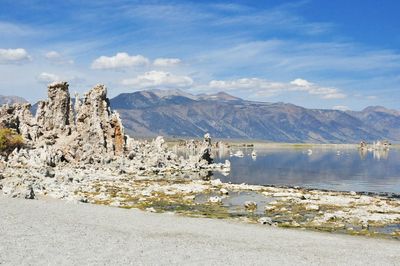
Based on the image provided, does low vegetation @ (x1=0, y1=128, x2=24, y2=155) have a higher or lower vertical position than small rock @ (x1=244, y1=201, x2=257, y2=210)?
higher

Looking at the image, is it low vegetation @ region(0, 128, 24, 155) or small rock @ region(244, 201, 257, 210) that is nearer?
small rock @ region(244, 201, 257, 210)

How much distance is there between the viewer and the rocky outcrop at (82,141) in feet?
360

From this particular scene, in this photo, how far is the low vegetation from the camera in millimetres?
116875

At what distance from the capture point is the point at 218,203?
65.0m

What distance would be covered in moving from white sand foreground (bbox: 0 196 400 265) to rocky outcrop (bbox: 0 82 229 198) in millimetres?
61015

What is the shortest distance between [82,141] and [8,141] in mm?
18497

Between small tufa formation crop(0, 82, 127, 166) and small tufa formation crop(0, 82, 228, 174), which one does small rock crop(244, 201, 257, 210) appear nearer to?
small tufa formation crop(0, 82, 228, 174)

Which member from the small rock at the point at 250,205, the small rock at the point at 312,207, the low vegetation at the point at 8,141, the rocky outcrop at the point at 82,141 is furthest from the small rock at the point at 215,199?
the low vegetation at the point at 8,141

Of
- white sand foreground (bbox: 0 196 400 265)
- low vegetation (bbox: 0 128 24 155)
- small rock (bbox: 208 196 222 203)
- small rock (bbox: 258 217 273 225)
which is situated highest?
low vegetation (bbox: 0 128 24 155)

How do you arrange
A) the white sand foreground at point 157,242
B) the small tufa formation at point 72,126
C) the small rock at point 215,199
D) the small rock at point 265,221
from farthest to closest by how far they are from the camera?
1. the small tufa formation at point 72,126
2. the small rock at point 215,199
3. the small rock at point 265,221
4. the white sand foreground at point 157,242

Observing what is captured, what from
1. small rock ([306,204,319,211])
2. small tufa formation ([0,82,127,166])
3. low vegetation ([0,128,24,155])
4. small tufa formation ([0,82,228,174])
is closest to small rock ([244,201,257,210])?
small rock ([306,204,319,211])

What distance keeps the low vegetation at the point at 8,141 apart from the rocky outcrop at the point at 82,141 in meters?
3.39

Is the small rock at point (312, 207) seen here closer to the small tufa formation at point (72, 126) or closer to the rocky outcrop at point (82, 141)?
the rocky outcrop at point (82, 141)

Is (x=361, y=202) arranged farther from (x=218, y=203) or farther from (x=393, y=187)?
(x=393, y=187)
